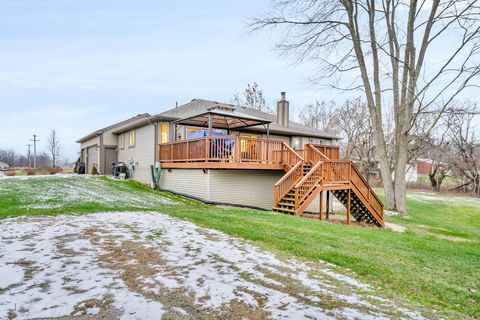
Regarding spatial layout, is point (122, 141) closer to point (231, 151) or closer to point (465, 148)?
point (231, 151)

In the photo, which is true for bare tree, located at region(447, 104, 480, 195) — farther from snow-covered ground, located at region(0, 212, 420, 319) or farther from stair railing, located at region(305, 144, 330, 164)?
snow-covered ground, located at region(0, 212, 420, 319)

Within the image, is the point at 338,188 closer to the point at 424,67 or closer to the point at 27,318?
the point at 424,67

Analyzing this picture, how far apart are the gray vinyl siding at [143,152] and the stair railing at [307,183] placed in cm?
734

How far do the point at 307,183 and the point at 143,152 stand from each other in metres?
8.68

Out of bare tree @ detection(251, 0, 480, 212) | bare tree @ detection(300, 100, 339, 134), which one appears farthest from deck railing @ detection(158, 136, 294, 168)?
bare tree @ detection(300, 100, 339, 134)

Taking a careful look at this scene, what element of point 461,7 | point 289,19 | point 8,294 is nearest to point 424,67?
point 461,7

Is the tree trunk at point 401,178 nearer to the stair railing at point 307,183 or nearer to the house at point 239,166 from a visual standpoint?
the house at point 239,166

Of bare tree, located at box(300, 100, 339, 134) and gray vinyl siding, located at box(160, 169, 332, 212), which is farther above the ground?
bare tree, located at box(300, 100, 339, 134)

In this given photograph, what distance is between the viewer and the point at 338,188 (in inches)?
434

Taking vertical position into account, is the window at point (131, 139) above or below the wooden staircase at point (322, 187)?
above

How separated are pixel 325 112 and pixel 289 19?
2321 centimetres

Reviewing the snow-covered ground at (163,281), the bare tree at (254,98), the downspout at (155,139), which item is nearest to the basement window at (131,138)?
the downspout at (155,139)

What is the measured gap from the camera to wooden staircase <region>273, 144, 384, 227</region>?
10.2 m

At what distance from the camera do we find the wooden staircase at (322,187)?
33.6 ft
